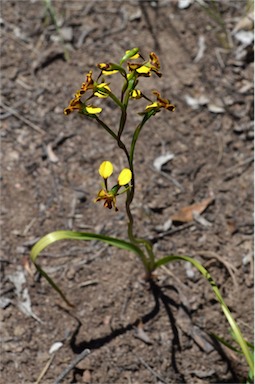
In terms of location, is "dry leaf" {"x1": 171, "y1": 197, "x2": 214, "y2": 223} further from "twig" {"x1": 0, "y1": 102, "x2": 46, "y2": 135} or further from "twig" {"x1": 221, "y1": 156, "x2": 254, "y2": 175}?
"twig" {"x1": 0, "y1": 102, "x2": 46, "y2": 135}

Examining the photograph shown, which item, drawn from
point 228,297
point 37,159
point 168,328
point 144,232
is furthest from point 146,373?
point 37,159

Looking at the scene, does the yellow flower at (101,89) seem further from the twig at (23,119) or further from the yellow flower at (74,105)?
the twig at (23,119)

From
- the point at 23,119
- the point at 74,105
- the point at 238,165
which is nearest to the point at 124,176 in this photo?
the point at 74,105

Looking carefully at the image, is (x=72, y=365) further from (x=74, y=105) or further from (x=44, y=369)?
(x=74, y=105)

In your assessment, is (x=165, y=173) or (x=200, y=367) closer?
(x=200, y=367)

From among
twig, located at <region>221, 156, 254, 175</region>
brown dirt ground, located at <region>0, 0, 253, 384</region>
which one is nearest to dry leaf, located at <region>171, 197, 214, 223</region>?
brown dirt ground, located at <region>0, 0, 253, 384</region>

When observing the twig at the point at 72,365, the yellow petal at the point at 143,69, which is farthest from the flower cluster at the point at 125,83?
the twig at the point at 72,365

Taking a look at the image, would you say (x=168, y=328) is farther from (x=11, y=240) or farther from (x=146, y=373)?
(x=11, y=240)
